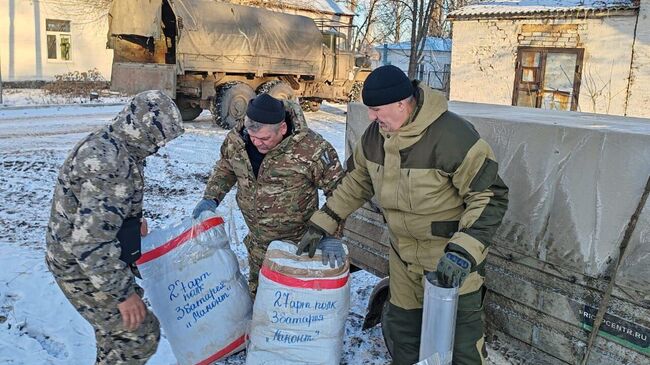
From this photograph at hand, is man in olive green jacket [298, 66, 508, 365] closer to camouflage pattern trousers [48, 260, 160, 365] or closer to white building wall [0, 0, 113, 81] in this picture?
camouflage pattern trousers [48, 260, 160, 365]

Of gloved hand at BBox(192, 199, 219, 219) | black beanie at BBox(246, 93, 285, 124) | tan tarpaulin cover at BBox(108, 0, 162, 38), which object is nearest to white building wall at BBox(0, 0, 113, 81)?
tan tarpaulin cover at BBox(108, 0, 162, 38)

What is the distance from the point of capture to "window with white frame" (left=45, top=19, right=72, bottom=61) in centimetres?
1944

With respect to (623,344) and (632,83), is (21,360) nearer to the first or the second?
(623,344)

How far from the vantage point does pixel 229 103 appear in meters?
11.4

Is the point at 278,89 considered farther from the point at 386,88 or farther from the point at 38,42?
the point at 38,42

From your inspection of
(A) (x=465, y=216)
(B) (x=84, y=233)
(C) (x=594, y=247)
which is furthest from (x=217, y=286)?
(C) (x=594, y=247)

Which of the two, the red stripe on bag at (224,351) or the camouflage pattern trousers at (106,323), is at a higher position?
the camouflage pattern trousers at (106,323)

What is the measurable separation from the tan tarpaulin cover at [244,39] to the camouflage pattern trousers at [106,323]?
894 cm

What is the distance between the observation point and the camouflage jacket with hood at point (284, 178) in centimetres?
294

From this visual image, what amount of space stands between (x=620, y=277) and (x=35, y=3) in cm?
2072

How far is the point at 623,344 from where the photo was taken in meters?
2.18

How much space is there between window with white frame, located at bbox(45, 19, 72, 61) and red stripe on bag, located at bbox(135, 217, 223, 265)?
1945 centimetres

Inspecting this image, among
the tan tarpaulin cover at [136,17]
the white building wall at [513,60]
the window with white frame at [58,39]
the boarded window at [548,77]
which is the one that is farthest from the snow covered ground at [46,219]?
the window with white frame at [58,39]

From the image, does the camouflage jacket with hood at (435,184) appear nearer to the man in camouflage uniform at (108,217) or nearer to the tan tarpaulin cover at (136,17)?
the man in camouflage uniform at (108,217)
